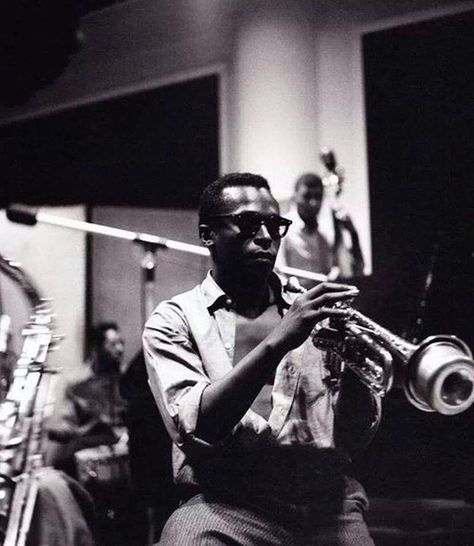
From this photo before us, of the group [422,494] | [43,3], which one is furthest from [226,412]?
[43,3]

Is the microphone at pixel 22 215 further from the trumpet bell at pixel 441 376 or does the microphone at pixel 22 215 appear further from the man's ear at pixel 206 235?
the trumpet bell at pixel 441 376

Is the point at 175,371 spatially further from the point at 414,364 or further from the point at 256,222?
the point at 414,364

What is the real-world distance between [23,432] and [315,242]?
308cm

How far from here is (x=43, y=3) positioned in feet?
11.3

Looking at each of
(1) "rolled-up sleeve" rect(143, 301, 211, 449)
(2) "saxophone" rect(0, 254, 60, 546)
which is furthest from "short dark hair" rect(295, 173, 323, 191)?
(1) "rolled-up sleeve" rect(143, 301, 211, 449)

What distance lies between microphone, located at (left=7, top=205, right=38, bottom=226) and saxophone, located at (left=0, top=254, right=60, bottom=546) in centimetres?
54

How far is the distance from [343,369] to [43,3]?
7.43 ft

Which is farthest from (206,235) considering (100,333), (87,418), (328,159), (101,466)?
(100,333)

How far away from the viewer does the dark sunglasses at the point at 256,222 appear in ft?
7.97

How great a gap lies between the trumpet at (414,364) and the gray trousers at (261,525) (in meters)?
0.46

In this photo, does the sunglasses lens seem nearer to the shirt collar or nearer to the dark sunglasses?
the dark sunglasses

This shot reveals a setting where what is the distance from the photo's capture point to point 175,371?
2.25 meters

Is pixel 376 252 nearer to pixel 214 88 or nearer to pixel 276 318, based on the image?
pixel 214 88

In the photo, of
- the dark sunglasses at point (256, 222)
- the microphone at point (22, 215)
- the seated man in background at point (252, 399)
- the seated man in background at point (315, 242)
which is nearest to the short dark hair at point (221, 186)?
the seated man in background at point (252, 399)
